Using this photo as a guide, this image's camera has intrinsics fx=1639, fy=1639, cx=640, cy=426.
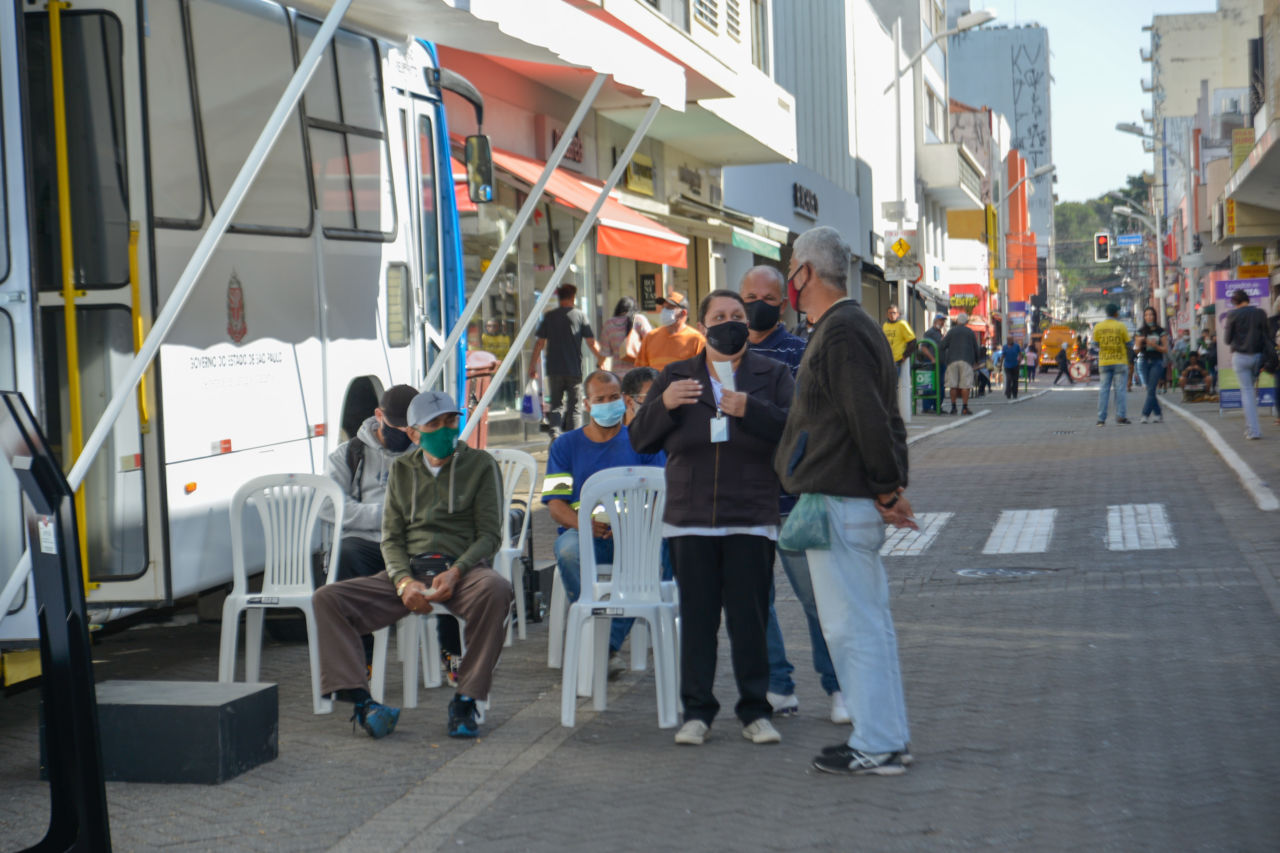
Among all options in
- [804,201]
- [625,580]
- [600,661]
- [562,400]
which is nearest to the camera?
[625,580]

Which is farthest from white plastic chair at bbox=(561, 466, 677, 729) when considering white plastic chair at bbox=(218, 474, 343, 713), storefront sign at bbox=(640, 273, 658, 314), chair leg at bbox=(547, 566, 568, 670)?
storefront sign at bbox=(640, 273, 658, 314)

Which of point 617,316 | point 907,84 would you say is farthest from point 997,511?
point 907,84

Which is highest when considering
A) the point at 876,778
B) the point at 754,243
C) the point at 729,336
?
the point at 754,243

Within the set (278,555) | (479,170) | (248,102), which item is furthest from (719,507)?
(479,170)

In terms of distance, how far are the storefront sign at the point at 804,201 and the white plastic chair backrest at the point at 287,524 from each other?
29.7m

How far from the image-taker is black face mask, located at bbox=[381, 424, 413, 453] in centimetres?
785

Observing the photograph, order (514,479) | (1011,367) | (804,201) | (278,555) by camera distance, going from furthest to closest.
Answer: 1. (1011,367)
2. (804,201)
3. (514,479)
4. (278,555)

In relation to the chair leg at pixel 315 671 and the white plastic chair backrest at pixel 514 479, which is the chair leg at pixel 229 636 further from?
the white plastic chair backrest at pixel 514 479

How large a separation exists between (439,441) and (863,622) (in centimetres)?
221

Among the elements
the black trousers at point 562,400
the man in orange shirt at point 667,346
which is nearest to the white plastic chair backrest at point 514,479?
the man in orange shirt at point 667,346

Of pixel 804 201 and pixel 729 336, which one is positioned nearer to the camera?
pixel 729 336

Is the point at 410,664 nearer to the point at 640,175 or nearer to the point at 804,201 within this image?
the point at 640,175

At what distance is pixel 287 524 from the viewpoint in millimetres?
7516

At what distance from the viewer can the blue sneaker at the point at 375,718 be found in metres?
6.48
